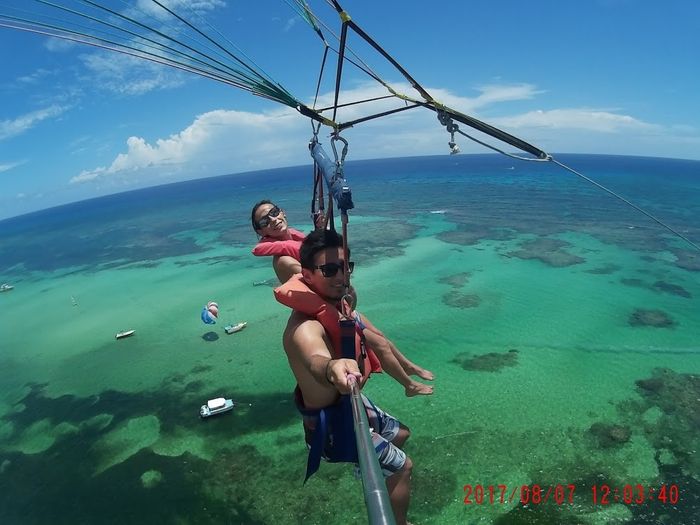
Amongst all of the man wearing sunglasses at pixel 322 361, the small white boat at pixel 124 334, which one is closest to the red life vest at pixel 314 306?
the man wearing sunglasses at pixel 322 361

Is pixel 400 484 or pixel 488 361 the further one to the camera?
pixel 488 361

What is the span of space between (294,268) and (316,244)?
1.46m

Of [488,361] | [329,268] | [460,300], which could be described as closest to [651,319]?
[460,300]

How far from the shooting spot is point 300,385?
3.54 meters

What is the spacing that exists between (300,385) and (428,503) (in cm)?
621

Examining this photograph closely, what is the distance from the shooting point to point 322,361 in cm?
266

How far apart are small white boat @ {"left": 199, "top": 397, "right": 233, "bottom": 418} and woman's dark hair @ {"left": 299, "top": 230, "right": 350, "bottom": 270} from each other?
1004cm

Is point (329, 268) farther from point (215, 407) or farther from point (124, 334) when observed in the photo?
point (124, 334)

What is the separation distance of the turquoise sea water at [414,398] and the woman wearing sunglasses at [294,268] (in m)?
5.29

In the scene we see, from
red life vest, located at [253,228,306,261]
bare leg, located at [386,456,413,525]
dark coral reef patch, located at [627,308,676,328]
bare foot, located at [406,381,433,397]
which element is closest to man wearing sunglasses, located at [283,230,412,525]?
bare leg, located at [386,456,413,525]

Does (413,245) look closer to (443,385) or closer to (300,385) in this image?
(443,385)

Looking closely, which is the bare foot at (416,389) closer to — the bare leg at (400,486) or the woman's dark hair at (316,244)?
the bare leg at (400,486)

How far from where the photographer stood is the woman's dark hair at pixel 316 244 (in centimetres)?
321

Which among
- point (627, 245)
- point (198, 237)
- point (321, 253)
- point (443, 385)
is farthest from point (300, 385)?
point (198, 237)
